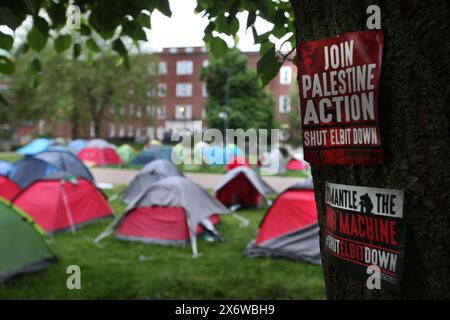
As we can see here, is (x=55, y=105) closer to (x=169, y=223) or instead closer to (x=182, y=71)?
(x=182, y=71)

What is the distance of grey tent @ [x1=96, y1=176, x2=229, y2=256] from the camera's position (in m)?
7.78

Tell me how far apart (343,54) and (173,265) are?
19.4 feet

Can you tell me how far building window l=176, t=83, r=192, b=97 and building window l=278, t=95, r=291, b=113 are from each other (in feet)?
41.8

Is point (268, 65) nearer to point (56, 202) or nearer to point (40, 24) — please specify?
point (40, 24)

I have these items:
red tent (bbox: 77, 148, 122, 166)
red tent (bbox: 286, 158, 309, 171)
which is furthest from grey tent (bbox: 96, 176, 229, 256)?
red tent (bbox: 77, 148, 122, 166)

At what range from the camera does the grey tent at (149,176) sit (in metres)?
12.2

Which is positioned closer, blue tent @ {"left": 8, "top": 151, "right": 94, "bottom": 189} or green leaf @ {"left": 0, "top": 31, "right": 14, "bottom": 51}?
green leaf @ {"left": 0, "top": 31, "right": 14, "bottom": 51}

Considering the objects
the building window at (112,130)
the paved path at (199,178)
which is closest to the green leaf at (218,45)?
the paved path at (199,178)

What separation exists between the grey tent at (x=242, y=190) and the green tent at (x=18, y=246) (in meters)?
5.76

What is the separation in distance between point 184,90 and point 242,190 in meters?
42.6

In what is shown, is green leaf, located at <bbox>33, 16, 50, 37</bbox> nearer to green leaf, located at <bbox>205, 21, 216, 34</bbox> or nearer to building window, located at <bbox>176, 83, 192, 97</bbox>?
green leaf, located at <bbox>205, 21, 216, 34</bbox>

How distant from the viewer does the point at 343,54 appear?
47.8 inches

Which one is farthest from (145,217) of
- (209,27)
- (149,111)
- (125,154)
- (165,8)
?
(149,111)

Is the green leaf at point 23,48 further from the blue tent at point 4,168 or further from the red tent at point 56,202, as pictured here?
the blue tent at point 4,168
